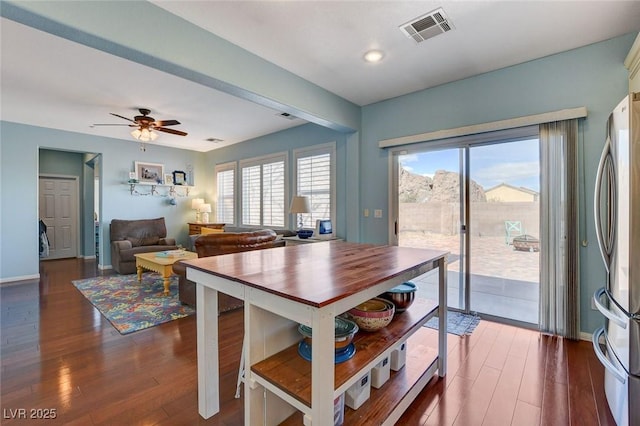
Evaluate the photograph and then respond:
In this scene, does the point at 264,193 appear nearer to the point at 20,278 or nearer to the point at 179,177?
the point at 179,177

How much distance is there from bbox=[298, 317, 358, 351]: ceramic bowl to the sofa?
4.98 m

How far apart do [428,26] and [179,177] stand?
6.21 m

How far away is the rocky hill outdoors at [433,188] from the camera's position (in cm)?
327

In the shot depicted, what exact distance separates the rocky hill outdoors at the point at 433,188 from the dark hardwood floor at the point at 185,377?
1.45m

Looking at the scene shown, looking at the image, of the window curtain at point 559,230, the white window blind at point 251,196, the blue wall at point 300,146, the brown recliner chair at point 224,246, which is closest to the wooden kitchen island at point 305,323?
the brown recliner chair at point 224,246

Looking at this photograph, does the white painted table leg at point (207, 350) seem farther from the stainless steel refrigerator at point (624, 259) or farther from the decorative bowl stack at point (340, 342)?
the stainless steel refrigerator at point (624, 259)

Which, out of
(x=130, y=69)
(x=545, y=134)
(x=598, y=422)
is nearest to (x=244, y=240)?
(x=130, y=69)

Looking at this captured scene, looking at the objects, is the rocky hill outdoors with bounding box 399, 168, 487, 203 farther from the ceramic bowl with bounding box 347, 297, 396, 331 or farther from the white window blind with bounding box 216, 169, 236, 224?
the white window blind with bounding box 216, 169, 236, 224

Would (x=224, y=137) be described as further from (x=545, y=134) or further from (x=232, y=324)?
(x=545, y=134)

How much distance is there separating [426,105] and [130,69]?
3.37 metres

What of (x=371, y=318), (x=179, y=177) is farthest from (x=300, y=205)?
(x=179, y=177)

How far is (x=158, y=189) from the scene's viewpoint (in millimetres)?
6590

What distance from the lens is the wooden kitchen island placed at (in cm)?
108

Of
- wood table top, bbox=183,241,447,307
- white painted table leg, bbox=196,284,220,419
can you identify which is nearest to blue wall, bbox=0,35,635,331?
wood table top, bbox=183,241,447,307
